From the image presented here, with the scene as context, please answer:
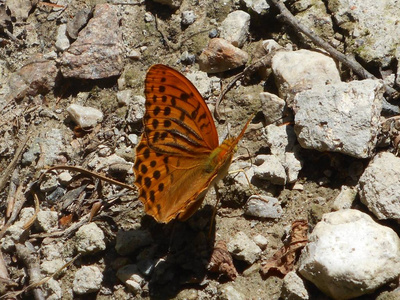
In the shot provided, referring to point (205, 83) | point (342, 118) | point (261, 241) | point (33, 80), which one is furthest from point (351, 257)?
point (33, 80)

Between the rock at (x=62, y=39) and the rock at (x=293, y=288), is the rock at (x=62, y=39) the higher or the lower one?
the higher one

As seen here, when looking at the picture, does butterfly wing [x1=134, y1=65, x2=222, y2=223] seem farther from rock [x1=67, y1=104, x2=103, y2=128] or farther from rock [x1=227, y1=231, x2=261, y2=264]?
rock [x1=67, y1=104, x2=103, y2=128]

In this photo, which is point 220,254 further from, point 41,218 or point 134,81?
point 134,81

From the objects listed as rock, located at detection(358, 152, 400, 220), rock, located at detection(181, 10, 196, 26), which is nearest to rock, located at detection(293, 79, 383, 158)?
rock, located at detection(358, 152, 400, 220)

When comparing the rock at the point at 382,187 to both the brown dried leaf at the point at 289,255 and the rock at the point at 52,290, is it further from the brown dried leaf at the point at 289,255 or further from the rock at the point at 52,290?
the rock at the point at 52,290

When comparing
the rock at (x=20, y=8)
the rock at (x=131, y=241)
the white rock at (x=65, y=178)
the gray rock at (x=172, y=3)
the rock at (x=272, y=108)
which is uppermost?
the gray rock at (x=172, y=3)

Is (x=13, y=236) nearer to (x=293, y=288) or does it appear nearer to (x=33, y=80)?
(x=33, y=80)

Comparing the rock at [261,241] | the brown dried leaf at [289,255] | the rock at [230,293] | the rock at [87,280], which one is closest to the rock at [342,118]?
the brown dried leaf at [289,255]
